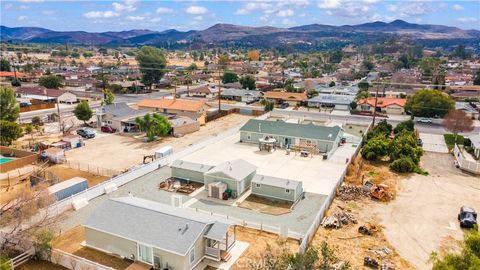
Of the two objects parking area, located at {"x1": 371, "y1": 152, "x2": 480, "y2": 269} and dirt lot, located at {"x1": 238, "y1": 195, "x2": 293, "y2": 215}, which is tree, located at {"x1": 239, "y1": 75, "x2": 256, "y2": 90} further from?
dirt lot, located at {"x1": 238, "y1": 195, "x2": 293, "y2": 215}

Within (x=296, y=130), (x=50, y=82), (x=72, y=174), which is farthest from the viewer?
(x=50, y=82)

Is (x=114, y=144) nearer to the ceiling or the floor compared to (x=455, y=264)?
nearer to the floor

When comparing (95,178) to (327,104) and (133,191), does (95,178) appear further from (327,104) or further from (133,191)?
(327,104)

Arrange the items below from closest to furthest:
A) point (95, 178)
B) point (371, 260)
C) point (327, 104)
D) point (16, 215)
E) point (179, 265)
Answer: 1. point (179, 265)
2. point (371, 260)
3. point (16, 215)
4. point (95, 178)
5. point (327, 104)

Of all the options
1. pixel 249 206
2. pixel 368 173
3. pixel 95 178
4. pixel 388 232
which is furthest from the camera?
pixel 368 173

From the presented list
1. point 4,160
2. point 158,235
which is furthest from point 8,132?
point 158,235

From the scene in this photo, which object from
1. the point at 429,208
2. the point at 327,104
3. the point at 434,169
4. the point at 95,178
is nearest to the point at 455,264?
the point at 429,208

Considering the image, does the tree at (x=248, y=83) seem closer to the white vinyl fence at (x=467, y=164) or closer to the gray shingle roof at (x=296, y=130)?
the gray shingle roof at (x=296, y=130)

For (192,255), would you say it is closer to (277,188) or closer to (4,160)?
(277,188)

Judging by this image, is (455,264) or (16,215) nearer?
(455,264)
